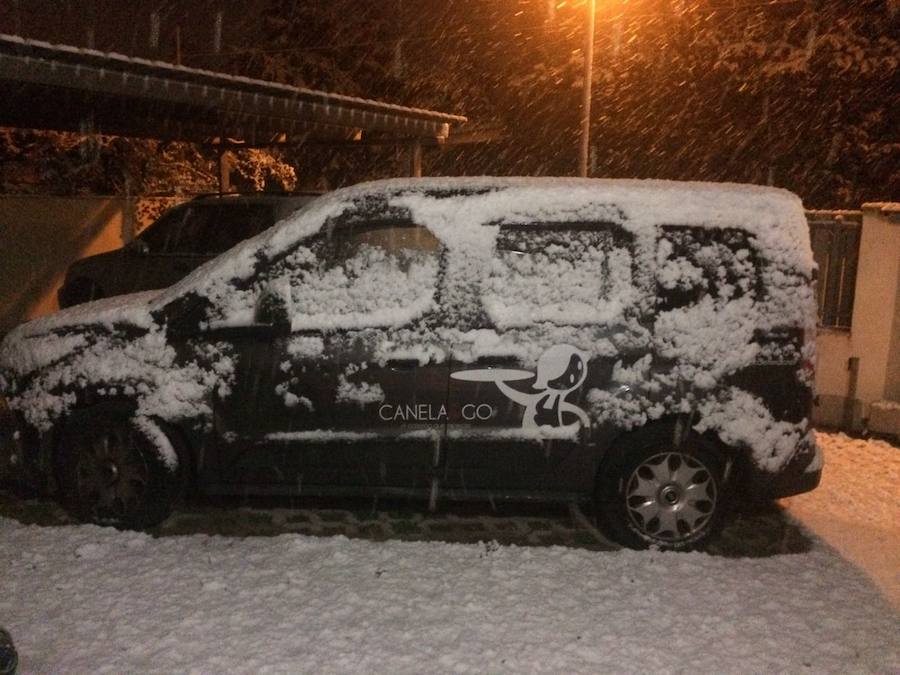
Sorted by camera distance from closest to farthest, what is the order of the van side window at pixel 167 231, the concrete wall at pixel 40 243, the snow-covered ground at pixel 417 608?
the snow-covered ground at pixel 417 608 < the van side window at pixel 167 231 < the concrete wall at pixel 40 243

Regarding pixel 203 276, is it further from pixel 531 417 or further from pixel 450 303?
pixel 531 417

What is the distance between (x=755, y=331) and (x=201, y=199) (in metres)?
7.18

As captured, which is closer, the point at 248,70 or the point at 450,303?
the point at 450,303

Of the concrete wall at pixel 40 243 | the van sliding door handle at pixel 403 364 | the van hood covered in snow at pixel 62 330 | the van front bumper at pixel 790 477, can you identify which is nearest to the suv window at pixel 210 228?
the concrete wall at pixel 40 243

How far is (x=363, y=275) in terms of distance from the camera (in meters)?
4.84

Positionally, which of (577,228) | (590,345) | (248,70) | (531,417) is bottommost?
(531,417)

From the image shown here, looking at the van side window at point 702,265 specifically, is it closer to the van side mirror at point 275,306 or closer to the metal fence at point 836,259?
the van side mirror at point 275,306

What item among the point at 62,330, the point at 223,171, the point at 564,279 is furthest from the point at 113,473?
the point at 223,171

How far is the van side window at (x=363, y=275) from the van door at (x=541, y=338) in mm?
363

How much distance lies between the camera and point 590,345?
4.73 m

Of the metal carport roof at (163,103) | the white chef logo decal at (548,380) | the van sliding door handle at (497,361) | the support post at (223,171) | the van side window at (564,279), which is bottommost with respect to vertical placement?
the white chef logo decal at (548,380)

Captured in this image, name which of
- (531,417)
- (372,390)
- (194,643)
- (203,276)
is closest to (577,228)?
(531,417)

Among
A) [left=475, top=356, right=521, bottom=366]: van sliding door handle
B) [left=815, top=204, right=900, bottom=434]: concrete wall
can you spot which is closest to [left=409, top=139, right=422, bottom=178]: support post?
[left=815, top=204, right=900, bottom=434]: concrete wall

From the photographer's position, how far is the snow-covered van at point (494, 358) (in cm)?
476
